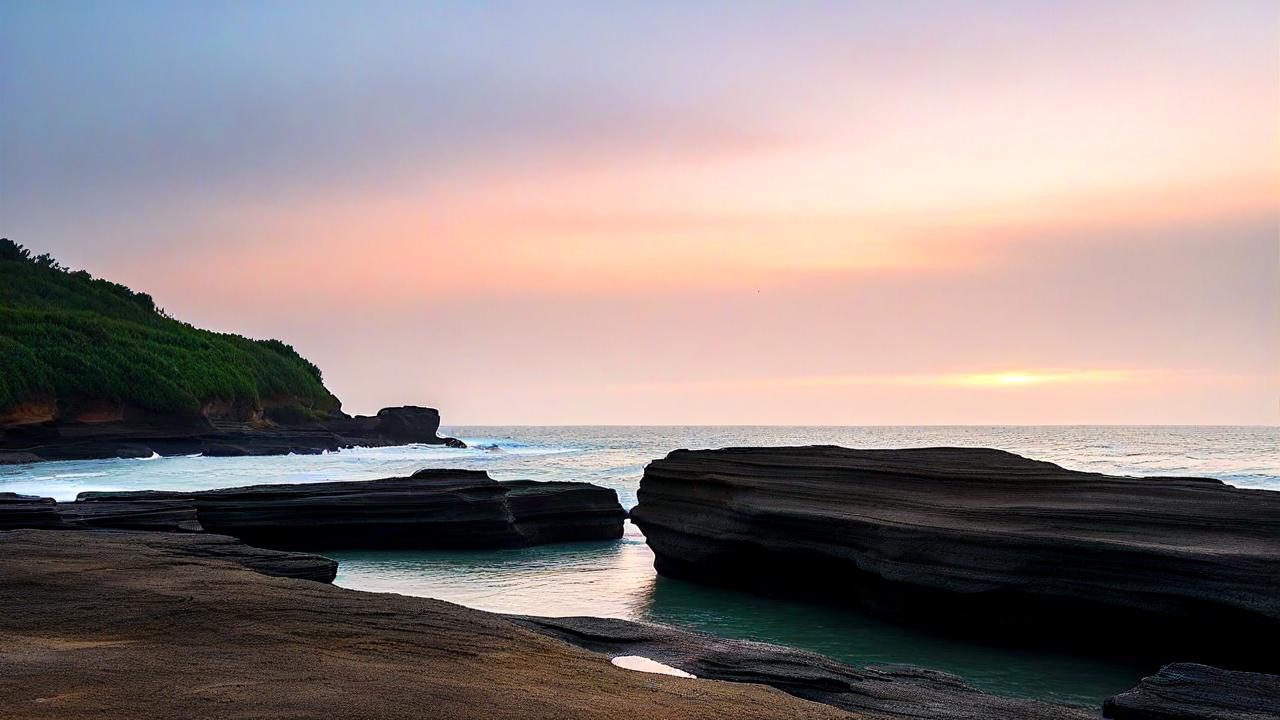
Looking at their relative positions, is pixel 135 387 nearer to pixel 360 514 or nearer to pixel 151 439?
pixel 151 439

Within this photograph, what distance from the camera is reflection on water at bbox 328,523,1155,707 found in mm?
11117

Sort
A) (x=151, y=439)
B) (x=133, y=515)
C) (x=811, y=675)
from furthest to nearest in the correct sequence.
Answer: (x=151, y=439), (x=133, y=515), (x=811, y=675)

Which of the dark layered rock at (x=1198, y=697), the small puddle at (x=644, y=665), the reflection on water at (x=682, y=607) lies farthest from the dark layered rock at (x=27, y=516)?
the dark layered rock at (x=1198, y=697)

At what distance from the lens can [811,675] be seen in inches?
337

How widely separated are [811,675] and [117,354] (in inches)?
3210

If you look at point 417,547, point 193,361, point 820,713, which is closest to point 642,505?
point 417,547

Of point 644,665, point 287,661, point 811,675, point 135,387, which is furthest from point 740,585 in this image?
point 135,387

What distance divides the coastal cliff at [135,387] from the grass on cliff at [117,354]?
0.12 m

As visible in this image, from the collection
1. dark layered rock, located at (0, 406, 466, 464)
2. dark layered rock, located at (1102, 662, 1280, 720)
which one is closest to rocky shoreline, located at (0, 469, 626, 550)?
dark layered rock, located at (1102, 662, 1280, 720)

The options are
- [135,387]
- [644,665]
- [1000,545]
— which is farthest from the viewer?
[135,387]

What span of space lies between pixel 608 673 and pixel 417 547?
1599 cm

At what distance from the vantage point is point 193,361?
89562 mm

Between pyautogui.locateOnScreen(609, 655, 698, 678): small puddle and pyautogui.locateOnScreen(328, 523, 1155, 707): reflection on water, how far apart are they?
10.4 feet

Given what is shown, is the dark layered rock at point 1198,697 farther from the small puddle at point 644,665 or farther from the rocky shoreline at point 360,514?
the rocky shoreline at point 360,514
